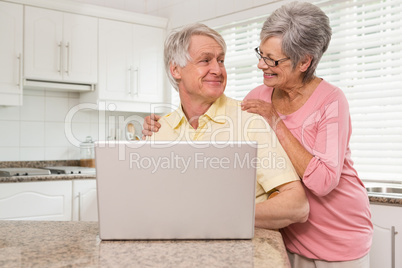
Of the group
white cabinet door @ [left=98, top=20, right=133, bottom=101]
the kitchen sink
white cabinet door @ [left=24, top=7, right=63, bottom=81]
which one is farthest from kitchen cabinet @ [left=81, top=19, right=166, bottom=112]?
the kitchen sink

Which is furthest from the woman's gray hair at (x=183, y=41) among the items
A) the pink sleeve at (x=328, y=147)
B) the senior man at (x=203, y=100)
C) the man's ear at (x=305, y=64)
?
the pink sleeve at (x=328, y=147)

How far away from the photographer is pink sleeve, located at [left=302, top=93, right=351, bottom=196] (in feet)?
4.60

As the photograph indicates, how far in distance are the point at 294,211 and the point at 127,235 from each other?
0.45 m

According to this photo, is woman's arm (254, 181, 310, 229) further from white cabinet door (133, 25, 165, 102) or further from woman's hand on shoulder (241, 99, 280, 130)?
white cabinet door (133, 25, 165, 102)

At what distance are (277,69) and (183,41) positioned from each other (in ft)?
1.21

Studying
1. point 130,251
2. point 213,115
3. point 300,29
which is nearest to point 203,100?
point 213,115

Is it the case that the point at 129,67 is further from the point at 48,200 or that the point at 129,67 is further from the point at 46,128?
the point at 48,200

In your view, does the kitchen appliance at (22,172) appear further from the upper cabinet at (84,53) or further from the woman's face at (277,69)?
the woman's face at (277,69)

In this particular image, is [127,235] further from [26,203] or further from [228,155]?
[26,203]

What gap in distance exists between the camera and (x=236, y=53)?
3.57 meters

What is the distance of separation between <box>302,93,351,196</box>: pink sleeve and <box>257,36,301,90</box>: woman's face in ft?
0.58

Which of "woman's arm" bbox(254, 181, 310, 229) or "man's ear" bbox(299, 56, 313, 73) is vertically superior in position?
"man's ear" bbox(299, 56, 313, 73)

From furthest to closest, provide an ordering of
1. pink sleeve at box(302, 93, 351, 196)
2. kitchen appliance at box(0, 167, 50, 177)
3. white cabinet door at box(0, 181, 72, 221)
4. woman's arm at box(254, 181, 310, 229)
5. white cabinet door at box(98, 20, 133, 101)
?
white cabinet door at box(98, 20, 133, 101), kitchen appliance at box(0, 167, 50, 177), white cabinet door at box(0, 181, 72, 221), pink sleeve at box(302, 93, 351, 196), woman's arm at box(254, 181, 310, 229)

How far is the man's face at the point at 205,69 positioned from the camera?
1540 mm
